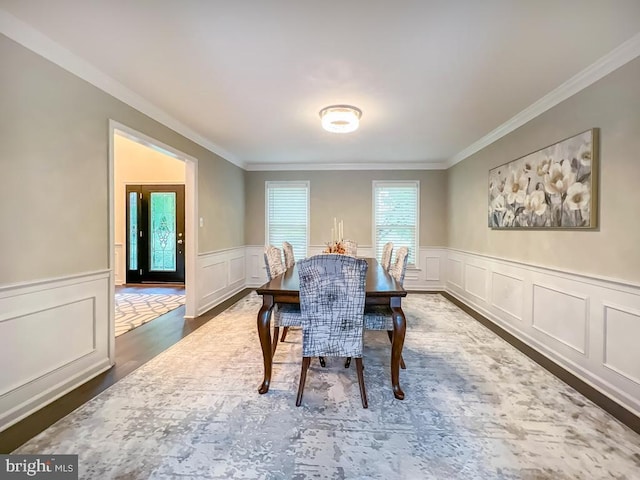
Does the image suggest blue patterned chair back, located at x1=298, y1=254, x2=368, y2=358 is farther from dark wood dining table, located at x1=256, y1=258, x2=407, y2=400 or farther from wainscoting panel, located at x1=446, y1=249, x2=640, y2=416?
wainscoting panel, located at x1=446, y1=249, x2=640, y2=416

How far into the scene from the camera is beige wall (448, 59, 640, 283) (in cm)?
204

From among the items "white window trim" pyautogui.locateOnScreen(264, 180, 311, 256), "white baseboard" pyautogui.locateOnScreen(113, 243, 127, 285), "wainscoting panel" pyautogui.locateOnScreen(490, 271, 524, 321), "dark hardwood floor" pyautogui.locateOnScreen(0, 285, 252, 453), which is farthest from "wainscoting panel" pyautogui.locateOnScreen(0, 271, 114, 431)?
"white baseboard" pyautogui.locateOnScreen(113, 243, 127, 285)

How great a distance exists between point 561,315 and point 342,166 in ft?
A: 13.5

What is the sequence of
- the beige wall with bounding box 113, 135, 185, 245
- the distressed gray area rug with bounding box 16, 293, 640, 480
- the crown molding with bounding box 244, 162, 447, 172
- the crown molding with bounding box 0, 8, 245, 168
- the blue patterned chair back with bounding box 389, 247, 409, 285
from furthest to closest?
1. the beige wall with bounding box 113, 135, 185, 245
2. the crown molding with bounding box 244, 162, 447, 172
3. the blue patterned chair back with bounding box 389, 247, 409, 285
4. the crown molding with bounding box 0, 8, 245, 168
5. the distressed gray area rug with bounding box 16, 293, 640, 480

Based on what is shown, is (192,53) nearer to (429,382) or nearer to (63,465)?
(63,465)

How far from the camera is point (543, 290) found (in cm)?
293

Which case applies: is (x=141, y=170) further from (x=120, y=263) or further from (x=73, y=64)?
(x=73, y=64)

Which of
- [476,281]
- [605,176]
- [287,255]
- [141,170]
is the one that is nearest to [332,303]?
[287,255]

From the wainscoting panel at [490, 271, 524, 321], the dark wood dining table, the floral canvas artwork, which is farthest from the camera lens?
the wainscoting panel at [490, 271, 524, 321]

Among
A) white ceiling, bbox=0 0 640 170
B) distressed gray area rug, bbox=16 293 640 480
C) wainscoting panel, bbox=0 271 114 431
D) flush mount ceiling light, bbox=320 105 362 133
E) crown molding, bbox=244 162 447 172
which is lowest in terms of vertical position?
distressed gray area rug, bbox=16 293 640 480

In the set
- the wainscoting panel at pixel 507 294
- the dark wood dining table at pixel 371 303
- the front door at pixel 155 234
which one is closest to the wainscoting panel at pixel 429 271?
the wainscoting panel at pixel 507 294

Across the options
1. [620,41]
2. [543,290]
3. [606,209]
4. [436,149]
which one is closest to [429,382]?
[543,290]

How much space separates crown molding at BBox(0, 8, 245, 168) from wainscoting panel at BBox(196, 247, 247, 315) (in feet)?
6.13

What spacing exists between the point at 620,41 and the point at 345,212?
4272 millimetres
